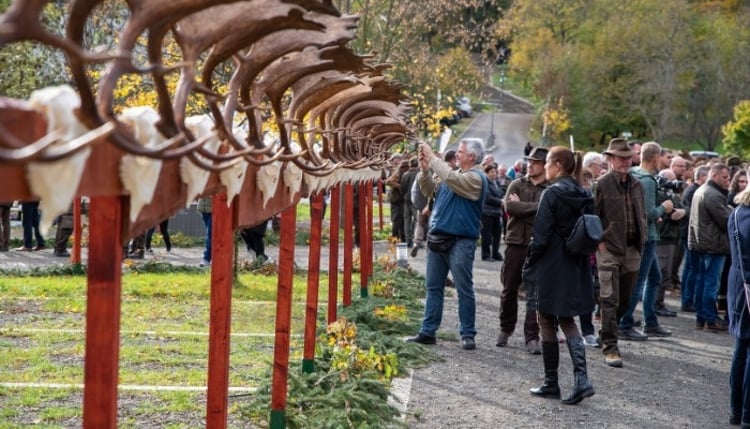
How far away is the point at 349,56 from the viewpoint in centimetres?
570

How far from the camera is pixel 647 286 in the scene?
12492 millimetres

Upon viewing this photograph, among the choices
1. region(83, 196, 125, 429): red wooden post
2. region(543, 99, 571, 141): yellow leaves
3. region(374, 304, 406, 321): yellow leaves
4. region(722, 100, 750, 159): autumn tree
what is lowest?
region(374, 304, 406, 321): yellow leaves

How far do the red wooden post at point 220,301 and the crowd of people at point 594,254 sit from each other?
391cm

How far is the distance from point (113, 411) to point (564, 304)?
571 centimetres

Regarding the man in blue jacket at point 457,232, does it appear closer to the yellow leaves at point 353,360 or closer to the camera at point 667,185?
the yellow leaves at point 353,360

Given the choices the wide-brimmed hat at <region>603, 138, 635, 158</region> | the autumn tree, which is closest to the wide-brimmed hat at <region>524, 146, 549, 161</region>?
the wide-brimmed hat at <region>603, 138, 635, 158</region>

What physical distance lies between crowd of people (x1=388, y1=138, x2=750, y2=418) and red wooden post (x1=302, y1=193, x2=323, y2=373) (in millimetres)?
1662

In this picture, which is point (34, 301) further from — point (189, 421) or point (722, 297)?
point (722, 297)

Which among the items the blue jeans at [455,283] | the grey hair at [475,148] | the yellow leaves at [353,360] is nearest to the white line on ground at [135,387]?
the yellow leaves at [353,360]

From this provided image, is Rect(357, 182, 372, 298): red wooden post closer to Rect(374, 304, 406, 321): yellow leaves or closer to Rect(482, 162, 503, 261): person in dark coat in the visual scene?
Rect(374, 304, 406, 321): yellow leaves

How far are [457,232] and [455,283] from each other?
50 centimetres

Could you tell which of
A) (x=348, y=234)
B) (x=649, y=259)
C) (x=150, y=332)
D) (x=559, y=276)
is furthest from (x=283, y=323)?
(x=649, y=259)

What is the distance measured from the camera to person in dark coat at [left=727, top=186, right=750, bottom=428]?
7.86 meters

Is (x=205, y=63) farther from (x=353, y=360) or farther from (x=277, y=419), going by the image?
(x=353, y=360)
